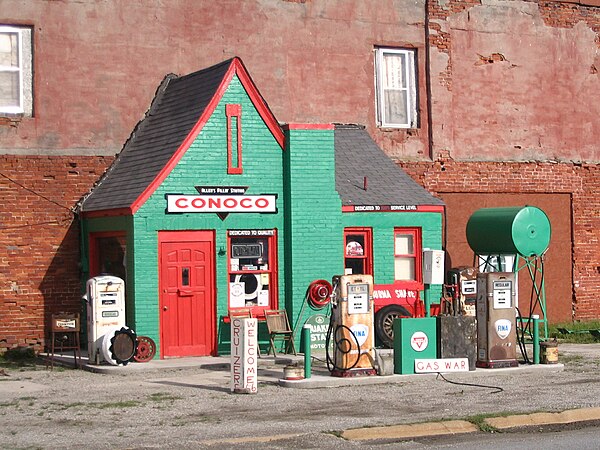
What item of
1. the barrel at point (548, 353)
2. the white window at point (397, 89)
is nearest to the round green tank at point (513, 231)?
the white window at point (397, 89)

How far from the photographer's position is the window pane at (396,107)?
26641 mm

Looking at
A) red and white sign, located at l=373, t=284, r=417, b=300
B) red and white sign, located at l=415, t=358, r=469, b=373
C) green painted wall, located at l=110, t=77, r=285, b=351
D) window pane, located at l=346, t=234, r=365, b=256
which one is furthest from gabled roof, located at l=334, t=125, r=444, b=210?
red and white sign, located at l=415, t=358, r=469, b=373

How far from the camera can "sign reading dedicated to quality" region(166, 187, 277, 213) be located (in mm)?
21266

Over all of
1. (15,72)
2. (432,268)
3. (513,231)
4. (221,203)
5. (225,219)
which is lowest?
(432,268)

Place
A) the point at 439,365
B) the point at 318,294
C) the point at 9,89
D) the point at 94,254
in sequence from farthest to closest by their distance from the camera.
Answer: the point at 9,89 < the point at 94,254 < the point at 318,294 < the point at 439,365

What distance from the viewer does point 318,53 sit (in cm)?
2572

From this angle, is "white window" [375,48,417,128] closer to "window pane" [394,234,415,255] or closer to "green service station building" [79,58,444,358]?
"green service station building" [79,58,444,358]

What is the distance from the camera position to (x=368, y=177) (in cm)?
2417

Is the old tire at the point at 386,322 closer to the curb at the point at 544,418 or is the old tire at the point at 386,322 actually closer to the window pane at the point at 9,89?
the curb at the point at 544,418

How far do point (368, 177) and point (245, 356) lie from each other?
8496 mm

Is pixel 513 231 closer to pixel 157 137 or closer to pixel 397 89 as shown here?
pixel 397 89

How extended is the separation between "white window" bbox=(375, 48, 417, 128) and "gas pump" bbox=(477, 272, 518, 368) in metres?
Answer: 8.05

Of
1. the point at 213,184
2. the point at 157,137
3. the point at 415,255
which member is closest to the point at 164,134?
the point at 157,137

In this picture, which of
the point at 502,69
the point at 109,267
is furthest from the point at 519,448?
the point at 502,69
